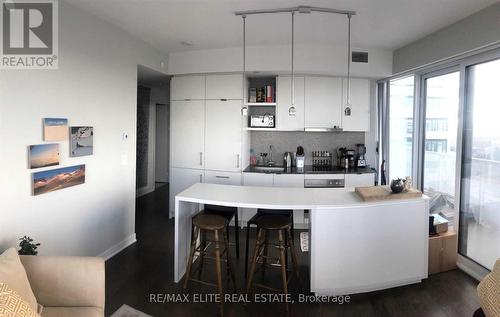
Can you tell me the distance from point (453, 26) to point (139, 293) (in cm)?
425

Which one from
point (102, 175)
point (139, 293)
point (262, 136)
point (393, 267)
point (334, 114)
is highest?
point (334, 114)

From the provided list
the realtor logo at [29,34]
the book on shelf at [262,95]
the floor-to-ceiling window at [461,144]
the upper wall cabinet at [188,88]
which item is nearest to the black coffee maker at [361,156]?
the floor-to-ceiling window at [461,144]

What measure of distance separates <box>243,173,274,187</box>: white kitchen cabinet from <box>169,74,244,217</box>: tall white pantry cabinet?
0.42 ft

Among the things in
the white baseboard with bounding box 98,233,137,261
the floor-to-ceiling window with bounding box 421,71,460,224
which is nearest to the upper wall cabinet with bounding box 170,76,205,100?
the white baseboard with bounding box 98,233,137,261

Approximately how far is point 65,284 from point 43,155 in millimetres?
1209

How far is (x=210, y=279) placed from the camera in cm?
288

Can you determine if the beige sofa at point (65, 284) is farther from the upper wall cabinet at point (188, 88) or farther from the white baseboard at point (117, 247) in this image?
the upper wall cabinet at point (188, 88)

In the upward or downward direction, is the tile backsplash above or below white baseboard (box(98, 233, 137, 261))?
above

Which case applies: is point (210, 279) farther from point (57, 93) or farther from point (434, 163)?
point (434, 163)

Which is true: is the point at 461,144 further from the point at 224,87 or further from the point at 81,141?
the point at 81,141

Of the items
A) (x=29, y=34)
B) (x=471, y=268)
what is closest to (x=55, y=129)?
(x=29, y=34)

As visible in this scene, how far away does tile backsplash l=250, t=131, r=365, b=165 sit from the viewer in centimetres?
479

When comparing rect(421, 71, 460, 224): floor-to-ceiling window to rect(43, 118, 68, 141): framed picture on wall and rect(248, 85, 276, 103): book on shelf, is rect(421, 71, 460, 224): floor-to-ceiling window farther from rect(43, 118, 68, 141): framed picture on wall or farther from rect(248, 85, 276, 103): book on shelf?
rect(43, 118, 68, 141): framed picture on wall

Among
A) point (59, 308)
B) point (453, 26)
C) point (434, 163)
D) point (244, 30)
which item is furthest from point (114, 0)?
point (434, 163)
